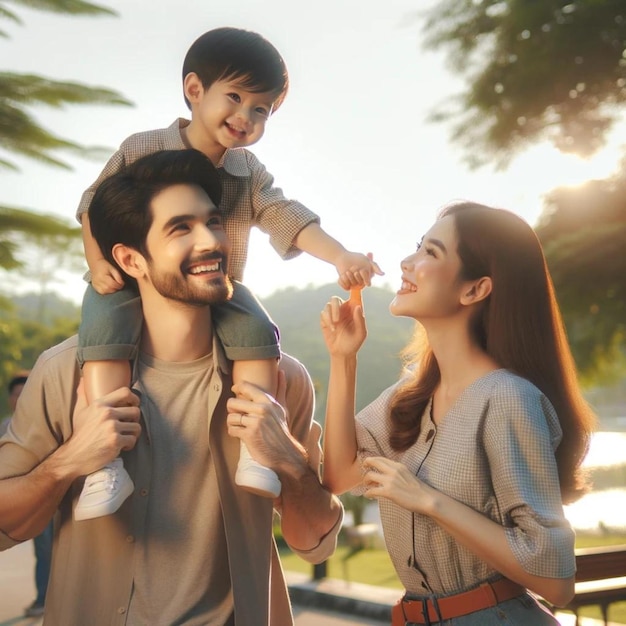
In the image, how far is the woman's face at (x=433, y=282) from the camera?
233 cm

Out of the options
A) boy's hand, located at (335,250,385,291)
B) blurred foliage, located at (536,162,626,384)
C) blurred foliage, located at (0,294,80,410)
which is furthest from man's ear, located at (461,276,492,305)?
blurred foliage, located at (0,294,80,410)

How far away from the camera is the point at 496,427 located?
86.0 inches

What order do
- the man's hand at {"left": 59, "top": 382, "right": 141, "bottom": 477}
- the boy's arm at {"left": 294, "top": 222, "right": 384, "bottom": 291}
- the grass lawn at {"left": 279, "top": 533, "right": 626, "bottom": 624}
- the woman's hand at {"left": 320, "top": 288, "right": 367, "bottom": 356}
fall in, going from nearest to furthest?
the man's hand at {"left": 59, "top": 382, "right": 141, "bottom": 477}, the boy's arm at {"left": 294, "top": 222, "right": 384, "bottom": 291}, the woman's hand at {"left": 320, "top": 288, "right": 367, "bottom": 356}, the grass lawn at {"left": 279, "top": 533, "right": 626, "bottom": 624}

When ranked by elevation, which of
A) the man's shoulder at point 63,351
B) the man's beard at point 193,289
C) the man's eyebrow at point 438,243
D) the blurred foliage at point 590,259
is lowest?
the man's shoulder at point 63,351

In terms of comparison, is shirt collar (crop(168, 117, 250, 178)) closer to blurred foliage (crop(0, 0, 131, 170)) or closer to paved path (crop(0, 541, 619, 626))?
paved path (crop(0, 541, 619, 626))

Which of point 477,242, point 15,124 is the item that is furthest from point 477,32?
point 477,242

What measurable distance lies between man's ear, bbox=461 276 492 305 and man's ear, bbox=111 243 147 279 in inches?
30.9

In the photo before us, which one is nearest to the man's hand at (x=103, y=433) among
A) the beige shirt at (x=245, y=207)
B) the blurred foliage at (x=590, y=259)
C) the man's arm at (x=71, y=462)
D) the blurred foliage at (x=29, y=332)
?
the man's arm at (x=71, y=462)

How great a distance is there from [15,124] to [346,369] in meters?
12.4

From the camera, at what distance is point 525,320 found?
232cm

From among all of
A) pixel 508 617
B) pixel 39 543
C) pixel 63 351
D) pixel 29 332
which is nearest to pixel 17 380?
pixel 39 543

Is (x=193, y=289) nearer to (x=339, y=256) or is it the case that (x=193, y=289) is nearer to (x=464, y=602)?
(x=339, y=256)

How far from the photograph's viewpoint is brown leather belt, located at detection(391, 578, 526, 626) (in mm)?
2154

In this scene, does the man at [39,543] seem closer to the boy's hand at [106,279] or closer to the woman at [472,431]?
the boy's hand at [106,279]
